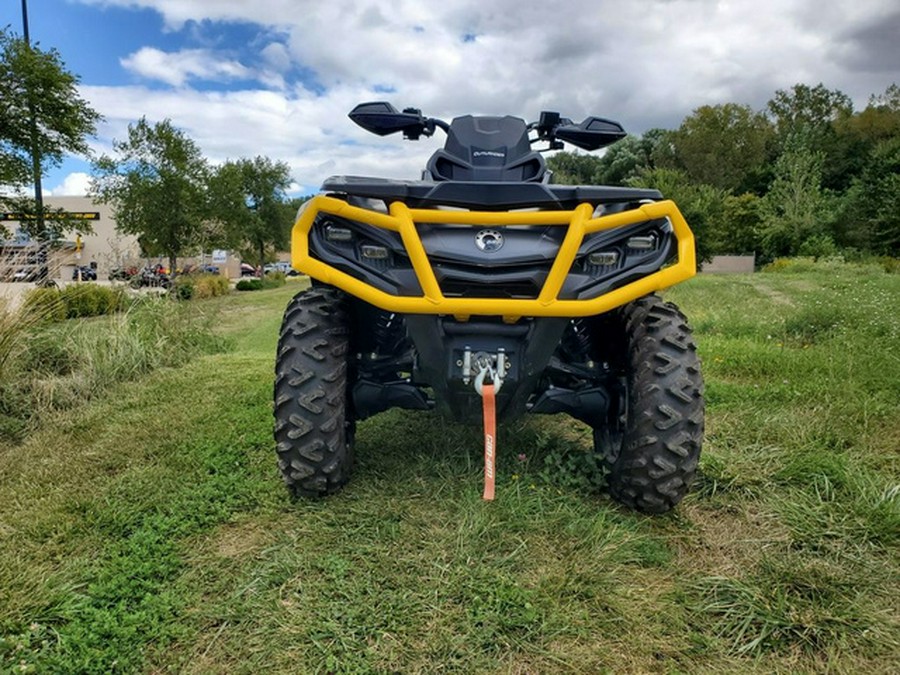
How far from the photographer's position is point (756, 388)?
167 inches

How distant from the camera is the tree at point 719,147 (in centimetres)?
4928

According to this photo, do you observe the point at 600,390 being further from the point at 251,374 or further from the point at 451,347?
the point at 251,374

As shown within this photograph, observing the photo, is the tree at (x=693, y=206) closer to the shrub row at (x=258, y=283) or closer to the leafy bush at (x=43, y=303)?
the shrub row at (x=258, y=283)

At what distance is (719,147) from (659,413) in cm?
5432

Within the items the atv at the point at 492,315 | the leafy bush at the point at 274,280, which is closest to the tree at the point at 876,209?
the atv at the point at 492,315

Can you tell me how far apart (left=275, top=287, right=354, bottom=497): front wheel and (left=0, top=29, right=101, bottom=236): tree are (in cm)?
1623

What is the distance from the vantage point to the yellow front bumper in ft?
6.90

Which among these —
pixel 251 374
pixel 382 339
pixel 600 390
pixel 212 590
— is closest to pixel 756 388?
pixel 600 390

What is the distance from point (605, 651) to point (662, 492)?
2.74 ft

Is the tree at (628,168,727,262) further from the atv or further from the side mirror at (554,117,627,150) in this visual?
the atv

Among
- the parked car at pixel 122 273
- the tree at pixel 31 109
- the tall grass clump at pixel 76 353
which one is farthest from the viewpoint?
the tree at pixel 31 109

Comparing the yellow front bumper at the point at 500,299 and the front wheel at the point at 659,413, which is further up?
the yellow front bumper at the point at 500,299

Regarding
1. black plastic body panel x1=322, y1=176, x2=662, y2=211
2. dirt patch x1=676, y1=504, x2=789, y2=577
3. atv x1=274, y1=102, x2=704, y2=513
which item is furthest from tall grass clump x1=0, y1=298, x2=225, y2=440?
dirt patch x1=676, y1=504, x2=789, y2=577

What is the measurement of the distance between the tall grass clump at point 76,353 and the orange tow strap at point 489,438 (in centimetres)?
333
